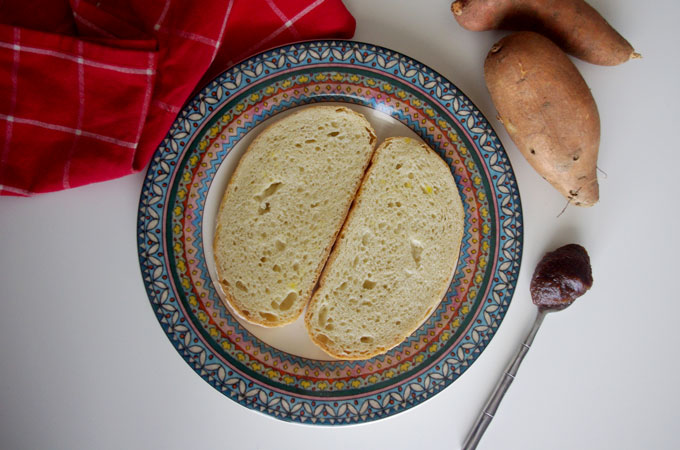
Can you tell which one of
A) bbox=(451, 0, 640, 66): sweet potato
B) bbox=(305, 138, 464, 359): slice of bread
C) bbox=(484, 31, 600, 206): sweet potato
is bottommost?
bbox=(305, 138, 464, 359): slice of bread

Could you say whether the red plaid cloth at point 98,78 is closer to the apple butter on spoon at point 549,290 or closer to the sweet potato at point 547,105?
the sweet potato at point 547,105

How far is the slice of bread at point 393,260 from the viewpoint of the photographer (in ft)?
4.09

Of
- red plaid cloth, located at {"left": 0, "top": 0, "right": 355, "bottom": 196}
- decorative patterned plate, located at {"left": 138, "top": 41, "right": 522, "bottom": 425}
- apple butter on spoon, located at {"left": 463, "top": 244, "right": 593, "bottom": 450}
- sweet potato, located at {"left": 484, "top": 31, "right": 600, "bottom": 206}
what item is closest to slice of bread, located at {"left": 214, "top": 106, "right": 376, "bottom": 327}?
decorative patterned plate, located at {"left": 138, "top": 41, "right": 522, "bottom": 425}

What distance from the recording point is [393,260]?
1.25 meters

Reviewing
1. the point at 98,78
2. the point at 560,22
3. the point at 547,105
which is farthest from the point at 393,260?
the point at 98,78

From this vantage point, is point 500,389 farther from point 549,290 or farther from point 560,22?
point 560,22

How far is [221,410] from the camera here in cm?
131

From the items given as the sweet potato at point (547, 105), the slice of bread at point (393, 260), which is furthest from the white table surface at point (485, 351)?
the slice of bread at point (393, 260)

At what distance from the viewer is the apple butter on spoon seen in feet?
4.05

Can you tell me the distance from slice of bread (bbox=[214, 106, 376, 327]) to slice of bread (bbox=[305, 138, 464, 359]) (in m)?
0.06

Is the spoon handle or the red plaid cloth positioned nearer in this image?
the red plaid cloth

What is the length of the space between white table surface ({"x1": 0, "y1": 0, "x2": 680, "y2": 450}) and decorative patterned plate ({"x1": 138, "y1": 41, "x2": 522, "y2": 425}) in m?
0.11

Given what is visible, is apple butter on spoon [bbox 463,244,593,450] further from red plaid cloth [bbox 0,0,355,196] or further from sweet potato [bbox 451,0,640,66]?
red plaid cloth [bbox 0,0,355,196]

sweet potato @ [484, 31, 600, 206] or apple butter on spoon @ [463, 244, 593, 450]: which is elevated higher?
sweet potato @ [484, 31, 600, 206]
